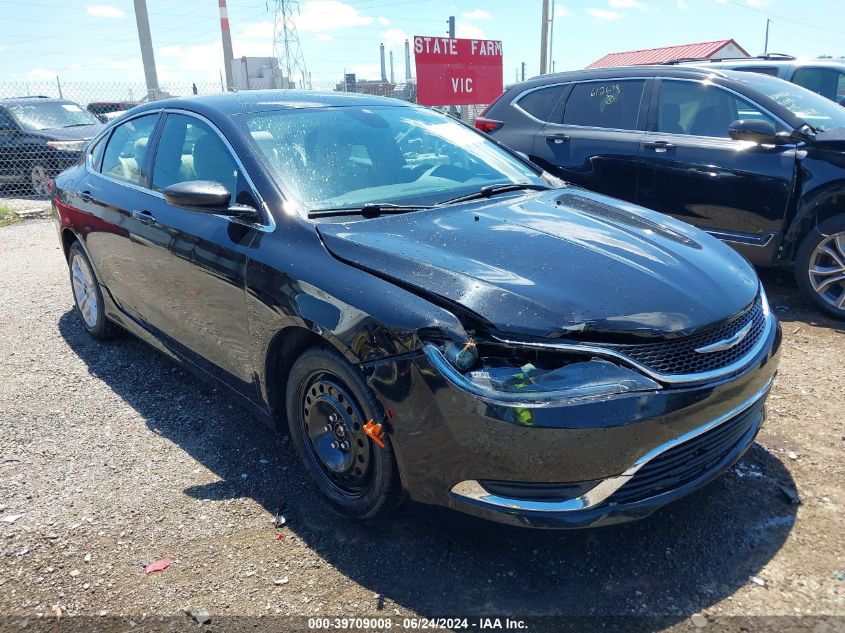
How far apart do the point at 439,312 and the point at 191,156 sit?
1.98 m

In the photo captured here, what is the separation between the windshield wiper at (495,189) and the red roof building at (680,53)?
2543cm

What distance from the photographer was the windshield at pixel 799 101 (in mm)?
5227

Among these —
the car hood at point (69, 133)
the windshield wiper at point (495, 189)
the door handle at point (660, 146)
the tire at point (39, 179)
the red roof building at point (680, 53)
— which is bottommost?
the tire at point (39, 179)

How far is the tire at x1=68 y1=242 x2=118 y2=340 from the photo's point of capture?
15.6 feet

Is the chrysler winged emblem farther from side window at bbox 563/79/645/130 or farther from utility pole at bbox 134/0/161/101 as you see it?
utility pole at bbox 134/0/161/101

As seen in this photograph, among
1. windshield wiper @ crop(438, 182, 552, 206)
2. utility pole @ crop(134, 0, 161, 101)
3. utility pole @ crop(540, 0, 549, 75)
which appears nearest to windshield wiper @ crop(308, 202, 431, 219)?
windshield wiper @ crop(438, 182, 552, 206)

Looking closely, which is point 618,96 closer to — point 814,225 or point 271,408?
Answer: point 814,225

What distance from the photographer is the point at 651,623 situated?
7.31ft

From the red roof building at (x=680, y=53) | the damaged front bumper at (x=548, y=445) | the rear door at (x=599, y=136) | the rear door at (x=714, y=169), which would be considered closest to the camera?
the damaged front bumper at (x=548, y=445)

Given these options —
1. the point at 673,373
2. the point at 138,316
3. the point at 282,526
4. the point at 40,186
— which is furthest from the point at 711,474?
the point at 40,186

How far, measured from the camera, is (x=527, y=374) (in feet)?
7.18

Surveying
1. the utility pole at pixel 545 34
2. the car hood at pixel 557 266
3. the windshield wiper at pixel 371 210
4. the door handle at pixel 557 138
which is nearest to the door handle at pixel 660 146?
the door handle at pixel 557 138

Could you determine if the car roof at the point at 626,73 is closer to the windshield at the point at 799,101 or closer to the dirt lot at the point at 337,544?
the windshield at the point at 799,101

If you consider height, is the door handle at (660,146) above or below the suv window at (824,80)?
below
